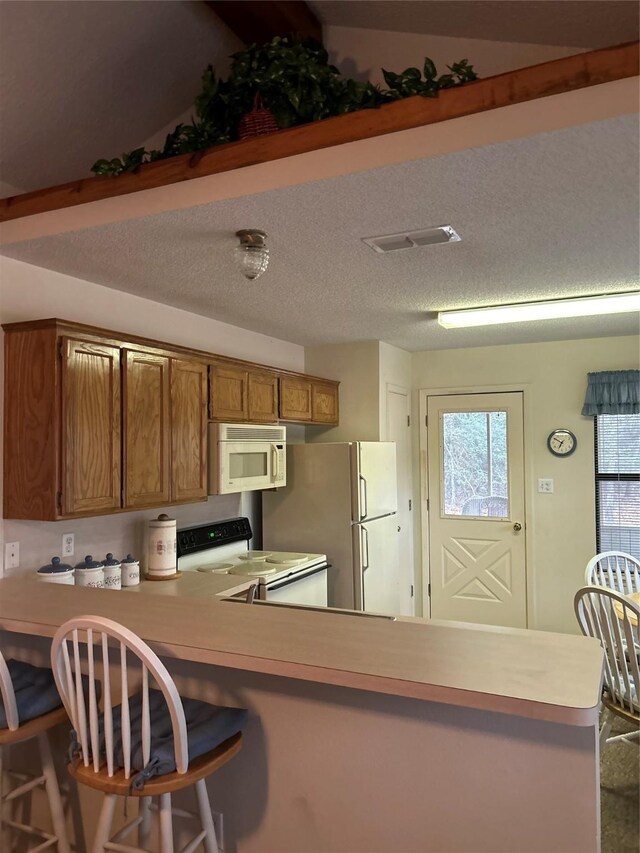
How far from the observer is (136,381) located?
280 cm

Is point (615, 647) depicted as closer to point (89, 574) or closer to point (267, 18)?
point (89, 574)

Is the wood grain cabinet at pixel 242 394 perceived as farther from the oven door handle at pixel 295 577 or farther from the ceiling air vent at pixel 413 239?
the ceiling air vent at pixel 413 239

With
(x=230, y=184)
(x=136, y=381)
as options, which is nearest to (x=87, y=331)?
(x=136, y=381)

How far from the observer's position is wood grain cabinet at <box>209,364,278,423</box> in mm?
3369

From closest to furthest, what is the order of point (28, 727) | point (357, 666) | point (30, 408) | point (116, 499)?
point (357, 666)
point (28, 727)
point (30, 408)
point (116, 499)

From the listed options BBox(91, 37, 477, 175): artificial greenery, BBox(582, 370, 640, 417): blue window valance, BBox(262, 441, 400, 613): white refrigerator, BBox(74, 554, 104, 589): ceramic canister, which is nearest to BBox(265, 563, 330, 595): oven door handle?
BBox(262, 441, 400, 613): white refrigerator

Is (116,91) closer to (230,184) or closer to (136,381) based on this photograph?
(230,184)

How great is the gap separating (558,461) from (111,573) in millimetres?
3398

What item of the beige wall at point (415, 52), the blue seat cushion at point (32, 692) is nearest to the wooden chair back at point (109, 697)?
the blue seat cushion at point (32, 692)

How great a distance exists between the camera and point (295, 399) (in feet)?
13.7

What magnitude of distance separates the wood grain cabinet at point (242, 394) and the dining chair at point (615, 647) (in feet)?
6.63

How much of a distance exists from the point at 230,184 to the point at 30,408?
125cm

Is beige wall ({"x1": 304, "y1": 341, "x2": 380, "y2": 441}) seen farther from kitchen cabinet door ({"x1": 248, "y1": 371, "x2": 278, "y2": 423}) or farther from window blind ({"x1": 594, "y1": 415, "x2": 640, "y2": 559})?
window blind ({"x1": 594, "y1": 415, "x2": 640, "y2": 559})

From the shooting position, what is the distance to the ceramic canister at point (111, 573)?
110 inches
